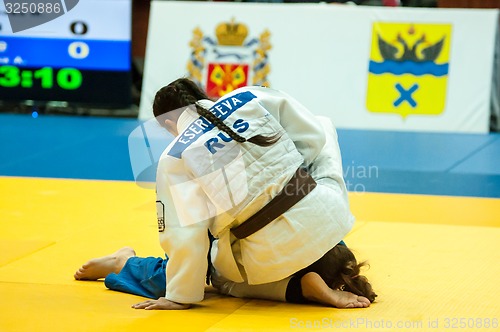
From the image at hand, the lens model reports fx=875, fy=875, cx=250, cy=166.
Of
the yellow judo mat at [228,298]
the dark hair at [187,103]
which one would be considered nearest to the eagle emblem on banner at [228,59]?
the yellow judo mat at [228,298]

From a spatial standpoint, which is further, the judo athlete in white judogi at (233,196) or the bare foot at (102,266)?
the bare foot at (102,266)

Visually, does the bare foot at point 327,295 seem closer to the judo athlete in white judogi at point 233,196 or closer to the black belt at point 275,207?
the judo athlete in white judogi at point 233,196

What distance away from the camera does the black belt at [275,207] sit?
3.29m

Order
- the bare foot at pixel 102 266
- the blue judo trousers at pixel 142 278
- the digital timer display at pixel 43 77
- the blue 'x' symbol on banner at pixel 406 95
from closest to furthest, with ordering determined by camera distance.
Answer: the blue judo trousers at pixel 142 278 < the bare foot at pixel 102 266 < the blue 'x' symbol on banner at pixel 406 95 < the digital timer display at pixel 43 77

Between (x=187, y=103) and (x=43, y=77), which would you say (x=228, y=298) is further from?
(x=43, y=77)

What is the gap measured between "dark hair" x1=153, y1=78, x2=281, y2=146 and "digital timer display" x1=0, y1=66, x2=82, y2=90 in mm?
6582

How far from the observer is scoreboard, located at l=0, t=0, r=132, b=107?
31.5 feet

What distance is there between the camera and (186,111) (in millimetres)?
3373

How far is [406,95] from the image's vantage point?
8.45m

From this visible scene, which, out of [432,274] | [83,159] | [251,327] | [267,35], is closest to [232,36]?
[267,35]

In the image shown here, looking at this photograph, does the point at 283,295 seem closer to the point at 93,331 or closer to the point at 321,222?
the point at 321,222

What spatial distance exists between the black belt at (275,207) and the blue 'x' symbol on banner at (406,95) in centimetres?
532

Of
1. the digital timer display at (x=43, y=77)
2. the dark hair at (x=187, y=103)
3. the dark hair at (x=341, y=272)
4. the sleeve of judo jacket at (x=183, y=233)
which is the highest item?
the dark hair at (x=187, y=103)

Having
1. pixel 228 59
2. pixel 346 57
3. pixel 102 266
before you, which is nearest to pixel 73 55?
pixel 228 59
